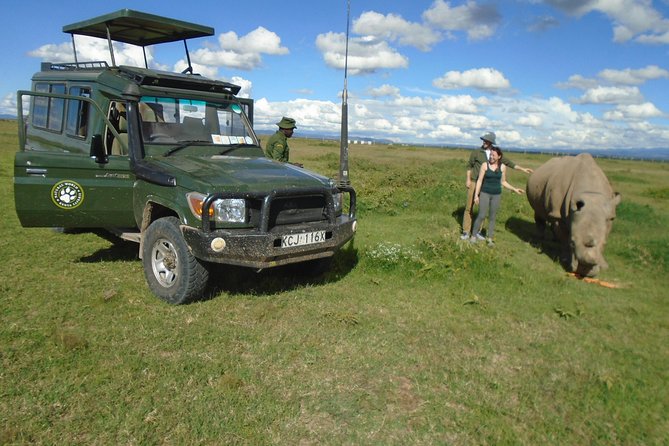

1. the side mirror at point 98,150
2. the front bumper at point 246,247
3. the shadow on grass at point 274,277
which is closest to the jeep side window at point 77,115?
the side mirror at point 98,150

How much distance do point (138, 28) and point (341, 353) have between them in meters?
6.02

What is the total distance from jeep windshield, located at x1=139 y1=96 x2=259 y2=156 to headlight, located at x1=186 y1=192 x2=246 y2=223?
128 cm

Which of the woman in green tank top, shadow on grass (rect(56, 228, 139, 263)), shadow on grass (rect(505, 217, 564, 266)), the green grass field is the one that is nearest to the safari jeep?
the green grass field

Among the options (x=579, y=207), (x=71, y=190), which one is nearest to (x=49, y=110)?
(x=71, y=190)

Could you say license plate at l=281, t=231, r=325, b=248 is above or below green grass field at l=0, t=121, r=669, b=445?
above

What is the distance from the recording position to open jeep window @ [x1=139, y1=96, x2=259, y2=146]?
5.85 meters

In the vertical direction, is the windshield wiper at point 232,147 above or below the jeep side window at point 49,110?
below

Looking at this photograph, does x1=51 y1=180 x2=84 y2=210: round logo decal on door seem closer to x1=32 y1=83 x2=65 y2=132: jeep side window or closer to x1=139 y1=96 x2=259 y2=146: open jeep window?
x1=139 y1=96 x2=259 y2=146: open jeep window

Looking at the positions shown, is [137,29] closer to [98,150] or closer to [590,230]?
[98,150]

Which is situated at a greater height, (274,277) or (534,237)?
(534,237)

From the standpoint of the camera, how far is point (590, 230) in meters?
6.80

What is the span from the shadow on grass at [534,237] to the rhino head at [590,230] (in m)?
1.22

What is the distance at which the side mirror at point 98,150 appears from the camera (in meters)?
5.49

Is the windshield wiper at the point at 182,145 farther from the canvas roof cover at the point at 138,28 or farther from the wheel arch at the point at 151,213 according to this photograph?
the canvas roof cover at the point at 138,28
